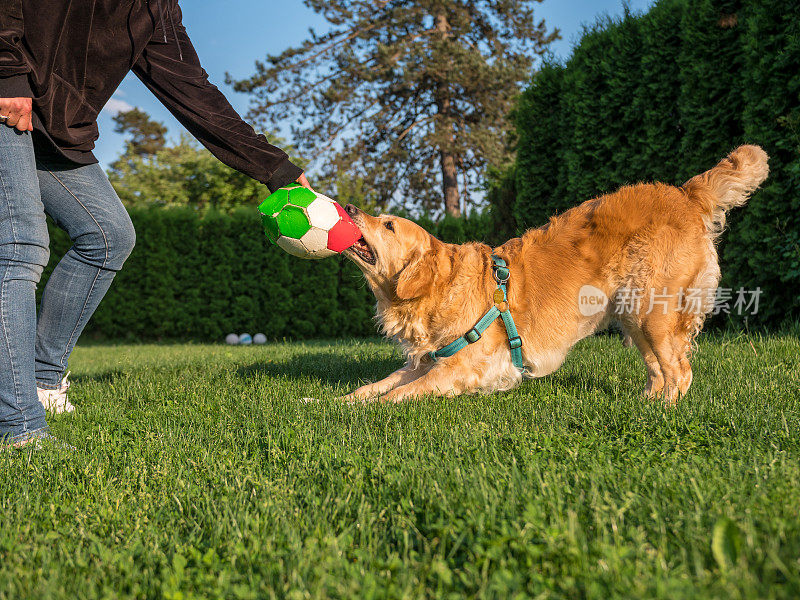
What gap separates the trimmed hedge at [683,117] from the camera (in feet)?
17.5

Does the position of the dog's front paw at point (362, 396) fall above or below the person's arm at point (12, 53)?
below

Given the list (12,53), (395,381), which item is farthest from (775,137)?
(12,53)

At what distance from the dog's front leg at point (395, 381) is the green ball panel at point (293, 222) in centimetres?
112

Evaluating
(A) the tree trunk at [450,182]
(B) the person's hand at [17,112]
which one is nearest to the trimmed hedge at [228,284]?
(A) the tree trunk at [450,182]

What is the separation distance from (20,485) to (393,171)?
1690 centimetres

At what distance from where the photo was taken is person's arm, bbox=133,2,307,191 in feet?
11.1

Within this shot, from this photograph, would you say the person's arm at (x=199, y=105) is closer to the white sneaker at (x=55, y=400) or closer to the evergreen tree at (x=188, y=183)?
the white sneaker at (x=55, y=400)

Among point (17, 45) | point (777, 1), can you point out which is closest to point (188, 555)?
point (17, 45)

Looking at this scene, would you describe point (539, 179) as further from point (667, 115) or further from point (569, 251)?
point (569, 251)

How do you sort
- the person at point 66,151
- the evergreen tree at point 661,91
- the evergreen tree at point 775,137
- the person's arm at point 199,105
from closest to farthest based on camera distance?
the person at point 66,151 → the person's arm at point 199,105 → the evergreen tree at point 775,137 → the evergreen tree at point 661,91

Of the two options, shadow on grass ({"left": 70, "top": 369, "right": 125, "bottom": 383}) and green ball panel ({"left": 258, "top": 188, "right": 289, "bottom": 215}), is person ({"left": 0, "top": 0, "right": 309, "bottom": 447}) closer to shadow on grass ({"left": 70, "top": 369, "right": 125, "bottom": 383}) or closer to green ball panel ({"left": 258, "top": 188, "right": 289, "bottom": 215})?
green ball panel ({"left": 258, "top": 188, "right": 289, "bottom": 215})

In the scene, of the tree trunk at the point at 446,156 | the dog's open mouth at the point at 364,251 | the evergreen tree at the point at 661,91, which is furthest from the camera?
the tree trunk at the point at 446,156

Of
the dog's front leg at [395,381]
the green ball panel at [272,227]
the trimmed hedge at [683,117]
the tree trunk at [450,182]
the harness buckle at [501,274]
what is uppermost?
the tree trunk at [450,182]

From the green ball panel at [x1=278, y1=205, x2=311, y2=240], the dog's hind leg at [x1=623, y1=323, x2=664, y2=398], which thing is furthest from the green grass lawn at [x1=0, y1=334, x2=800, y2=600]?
the green ball panel at [x1=278, y1=205, x2=311, y2=240]
